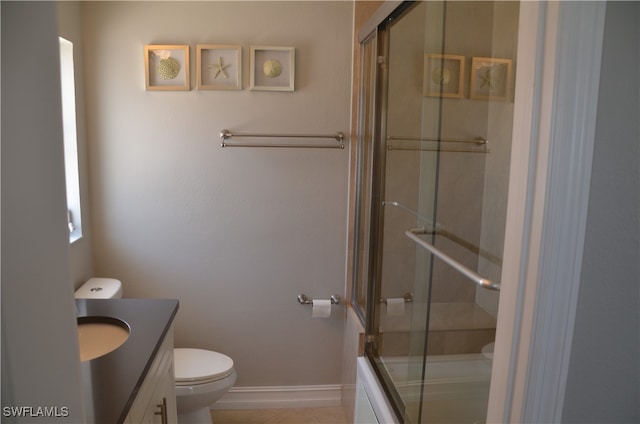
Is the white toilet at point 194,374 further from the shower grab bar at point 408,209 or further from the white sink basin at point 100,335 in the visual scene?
the shower grab bar at point 408,209

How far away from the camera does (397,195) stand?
2.11 meters

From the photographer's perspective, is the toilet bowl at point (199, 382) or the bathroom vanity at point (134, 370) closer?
the bathroom vanity at point (134, 370)

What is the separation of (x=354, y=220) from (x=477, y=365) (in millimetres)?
1230

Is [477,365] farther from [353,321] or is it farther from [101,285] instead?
[101,285]

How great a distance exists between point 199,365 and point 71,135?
4.27 feet

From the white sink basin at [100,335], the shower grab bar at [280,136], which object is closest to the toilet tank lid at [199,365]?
the white sink basin at [100,335]

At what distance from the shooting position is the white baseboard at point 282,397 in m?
2.78

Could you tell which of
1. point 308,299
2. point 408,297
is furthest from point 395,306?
point 308,299

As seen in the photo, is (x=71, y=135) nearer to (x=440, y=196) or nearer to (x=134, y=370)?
(x=134, y=370)

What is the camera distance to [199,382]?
2240mm

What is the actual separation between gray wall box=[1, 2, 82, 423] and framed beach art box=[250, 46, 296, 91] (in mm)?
2053

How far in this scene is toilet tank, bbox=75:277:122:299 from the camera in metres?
2.31

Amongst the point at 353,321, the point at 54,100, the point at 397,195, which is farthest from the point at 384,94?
the point at 54,100

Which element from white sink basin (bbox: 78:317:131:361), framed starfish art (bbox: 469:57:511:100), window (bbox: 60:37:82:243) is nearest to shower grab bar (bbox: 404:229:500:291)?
framed starfish art (bbox: 469:57:511:100)
